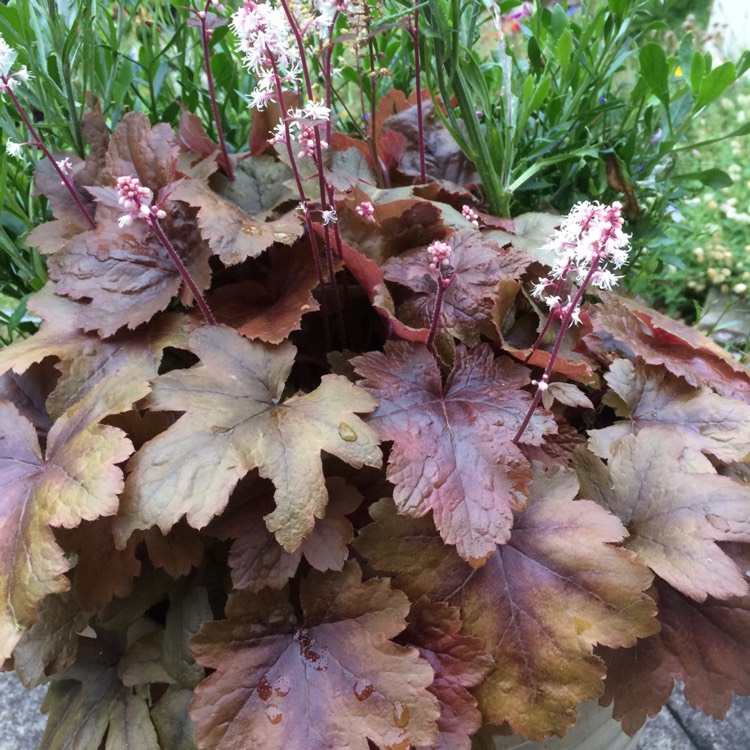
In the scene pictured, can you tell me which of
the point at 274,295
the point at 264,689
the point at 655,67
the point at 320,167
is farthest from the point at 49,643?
the point at 655,67

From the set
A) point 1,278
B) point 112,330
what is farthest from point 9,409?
point 1,278

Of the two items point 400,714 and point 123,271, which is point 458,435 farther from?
point 123,271

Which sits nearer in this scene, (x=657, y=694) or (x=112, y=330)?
(x=657, y=694)

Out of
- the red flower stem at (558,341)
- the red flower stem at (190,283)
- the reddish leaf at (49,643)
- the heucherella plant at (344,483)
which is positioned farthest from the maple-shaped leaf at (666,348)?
the reddish leaf at (49,643)

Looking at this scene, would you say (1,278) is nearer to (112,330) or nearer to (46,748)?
(112,330)

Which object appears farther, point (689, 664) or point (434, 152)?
point (434, 152)

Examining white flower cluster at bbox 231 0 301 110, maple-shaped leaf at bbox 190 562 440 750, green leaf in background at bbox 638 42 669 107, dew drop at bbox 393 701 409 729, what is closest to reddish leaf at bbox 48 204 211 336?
white flower cluster at bbox 231 0 301 110

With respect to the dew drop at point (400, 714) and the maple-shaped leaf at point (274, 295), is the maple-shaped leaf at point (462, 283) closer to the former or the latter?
the maple-shaped leaf at point (274, 295)
